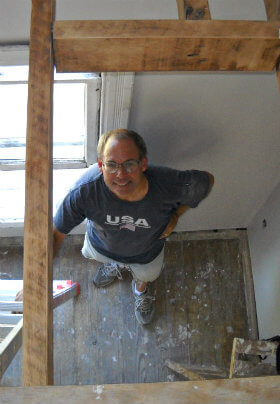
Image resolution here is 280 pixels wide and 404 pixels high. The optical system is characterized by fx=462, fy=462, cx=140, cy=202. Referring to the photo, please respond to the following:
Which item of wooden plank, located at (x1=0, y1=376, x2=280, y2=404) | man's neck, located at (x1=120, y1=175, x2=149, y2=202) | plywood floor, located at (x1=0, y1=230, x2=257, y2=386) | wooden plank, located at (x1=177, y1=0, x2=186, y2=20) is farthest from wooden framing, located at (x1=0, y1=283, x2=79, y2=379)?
wooden plank, located at (x1=177, y1=0, x2=186, y2=20)

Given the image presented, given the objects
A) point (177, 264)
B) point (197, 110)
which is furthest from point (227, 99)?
point (177, 264)

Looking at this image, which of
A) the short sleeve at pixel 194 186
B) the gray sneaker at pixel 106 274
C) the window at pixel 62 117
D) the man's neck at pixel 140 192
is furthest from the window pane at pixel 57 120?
the gray sneaker at pixel 106 274

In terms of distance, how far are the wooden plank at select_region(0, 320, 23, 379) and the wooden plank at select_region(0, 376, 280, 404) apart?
2.69 ft

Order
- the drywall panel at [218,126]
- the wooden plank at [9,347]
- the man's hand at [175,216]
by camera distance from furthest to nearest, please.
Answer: the man's hand at [175,216], the drywall panel at [218,126], the wooden plank at [9,347]

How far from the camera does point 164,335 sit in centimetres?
259

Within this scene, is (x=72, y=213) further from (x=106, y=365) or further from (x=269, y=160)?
(x=106, y=365)

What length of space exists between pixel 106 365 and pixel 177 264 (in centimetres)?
69

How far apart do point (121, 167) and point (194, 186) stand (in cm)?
31

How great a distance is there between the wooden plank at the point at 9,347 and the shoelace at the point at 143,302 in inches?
39.3

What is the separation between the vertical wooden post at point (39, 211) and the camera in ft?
2.67

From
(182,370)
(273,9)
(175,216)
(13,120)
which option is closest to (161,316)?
(182,370)

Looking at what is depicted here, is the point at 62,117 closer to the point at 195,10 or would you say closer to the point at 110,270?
the point at 195,10

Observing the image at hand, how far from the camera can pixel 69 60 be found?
104 cm

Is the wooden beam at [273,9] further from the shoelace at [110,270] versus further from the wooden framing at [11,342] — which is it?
the shoelace at [110,270]
